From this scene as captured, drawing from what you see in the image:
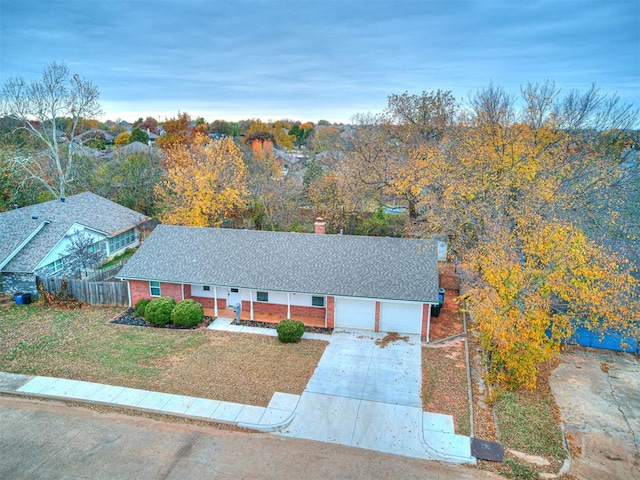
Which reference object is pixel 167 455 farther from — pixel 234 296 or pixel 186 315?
pixel 234 296

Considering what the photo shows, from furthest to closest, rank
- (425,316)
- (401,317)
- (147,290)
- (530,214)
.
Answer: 1. (147,290)
2. (401,317)
3. (425,316)
4. (530,214)

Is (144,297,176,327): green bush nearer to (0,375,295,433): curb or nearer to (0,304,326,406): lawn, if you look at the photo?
(0,304,326,406): lawn

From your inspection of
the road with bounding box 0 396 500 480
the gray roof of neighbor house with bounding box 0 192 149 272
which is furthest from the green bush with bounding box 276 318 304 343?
the gray roof of neighbor house with bounding box 0 192 149 272

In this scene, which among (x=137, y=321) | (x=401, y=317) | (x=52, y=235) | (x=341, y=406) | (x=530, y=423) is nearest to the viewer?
(x=530, y=423)

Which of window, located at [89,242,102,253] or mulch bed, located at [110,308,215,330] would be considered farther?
window, located at [89,242,102,253]

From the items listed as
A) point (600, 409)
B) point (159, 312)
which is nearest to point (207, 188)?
point (159, 312)

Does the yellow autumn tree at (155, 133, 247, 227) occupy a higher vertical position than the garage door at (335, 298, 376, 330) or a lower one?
higher

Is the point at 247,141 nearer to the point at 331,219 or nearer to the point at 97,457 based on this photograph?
the point at 331,219
